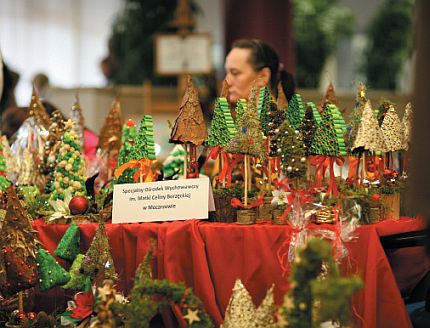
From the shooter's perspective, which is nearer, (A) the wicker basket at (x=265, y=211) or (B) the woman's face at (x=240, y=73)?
(A) the wicker basket at (x=265, y=211)

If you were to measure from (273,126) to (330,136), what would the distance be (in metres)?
0.21

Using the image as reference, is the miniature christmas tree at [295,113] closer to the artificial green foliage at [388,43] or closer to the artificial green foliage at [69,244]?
the artificial green foliage at [69,244]

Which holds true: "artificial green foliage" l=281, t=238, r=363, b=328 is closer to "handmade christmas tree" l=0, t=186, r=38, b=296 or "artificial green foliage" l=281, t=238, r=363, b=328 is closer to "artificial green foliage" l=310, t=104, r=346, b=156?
"artificial green foliage" l=310, t=104, r=346, b=156

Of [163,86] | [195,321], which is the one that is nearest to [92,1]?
[163,86]

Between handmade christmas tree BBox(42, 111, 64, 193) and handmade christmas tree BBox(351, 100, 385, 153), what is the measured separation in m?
1.29

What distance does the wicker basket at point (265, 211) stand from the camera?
120 inches

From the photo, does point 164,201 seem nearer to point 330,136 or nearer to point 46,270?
point 46,270

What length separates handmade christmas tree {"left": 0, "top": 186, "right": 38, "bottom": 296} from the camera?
2863mm

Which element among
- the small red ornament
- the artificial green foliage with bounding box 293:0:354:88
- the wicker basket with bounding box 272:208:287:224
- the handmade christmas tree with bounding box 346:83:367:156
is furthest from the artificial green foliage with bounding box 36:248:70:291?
the artificial green foliage with bounding box 293:0:354:88

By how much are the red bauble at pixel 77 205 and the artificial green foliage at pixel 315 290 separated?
3.69 feet

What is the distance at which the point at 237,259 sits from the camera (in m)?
3.01

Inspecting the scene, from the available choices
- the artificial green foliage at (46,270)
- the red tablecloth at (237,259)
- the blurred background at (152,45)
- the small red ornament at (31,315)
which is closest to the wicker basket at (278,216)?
the red tablecloth at (237,259)

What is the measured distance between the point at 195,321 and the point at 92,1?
329 inches

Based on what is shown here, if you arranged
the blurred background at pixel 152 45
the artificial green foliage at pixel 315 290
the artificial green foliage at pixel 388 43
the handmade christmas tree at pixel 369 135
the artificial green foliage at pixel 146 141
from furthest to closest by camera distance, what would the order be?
the artificial green foliage at pixel 388 43
the blurred background at pixel 152 45
the artificial green foliage at pixel 146 141
the handmade christmas tree at pixel 369 135
the artificial green foliage at pixel 315 290
